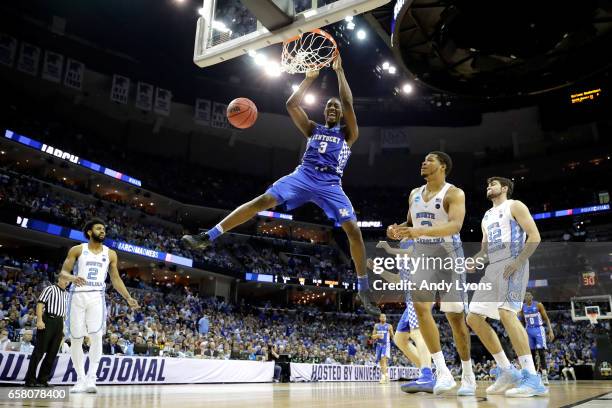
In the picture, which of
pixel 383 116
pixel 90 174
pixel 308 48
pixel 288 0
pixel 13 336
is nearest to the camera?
pixel 288 0

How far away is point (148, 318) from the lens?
64.1 ft

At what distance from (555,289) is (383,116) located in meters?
16.6

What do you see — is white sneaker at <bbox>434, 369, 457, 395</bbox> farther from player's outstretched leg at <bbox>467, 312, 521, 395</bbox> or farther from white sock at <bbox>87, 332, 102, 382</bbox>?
white sock at <bbox>87, 332, 102, 382</bbox>

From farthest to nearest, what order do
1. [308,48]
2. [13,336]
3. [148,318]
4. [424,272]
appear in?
[148,318], [13,336], [308,48], [424,272]

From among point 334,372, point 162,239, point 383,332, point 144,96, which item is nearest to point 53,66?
point 144,96

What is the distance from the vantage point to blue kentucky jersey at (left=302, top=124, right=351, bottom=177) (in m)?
5.29

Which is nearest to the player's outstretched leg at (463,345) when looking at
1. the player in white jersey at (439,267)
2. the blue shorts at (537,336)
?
the player in white jersey at (439,267)

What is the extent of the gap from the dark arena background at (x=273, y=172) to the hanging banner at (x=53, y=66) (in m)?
0.08

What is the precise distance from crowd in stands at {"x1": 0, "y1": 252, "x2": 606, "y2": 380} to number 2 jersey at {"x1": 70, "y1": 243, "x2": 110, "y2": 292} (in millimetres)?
4153

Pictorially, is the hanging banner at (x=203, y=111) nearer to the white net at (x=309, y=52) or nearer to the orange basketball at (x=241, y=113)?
the orange basketball at (x=241, y=113)

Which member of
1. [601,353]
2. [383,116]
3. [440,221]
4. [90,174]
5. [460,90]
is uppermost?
[383,116]

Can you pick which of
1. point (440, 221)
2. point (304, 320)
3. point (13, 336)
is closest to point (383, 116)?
point (304, 320)

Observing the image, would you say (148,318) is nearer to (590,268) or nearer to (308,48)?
(308,48)

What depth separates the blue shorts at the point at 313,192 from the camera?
5.06m
